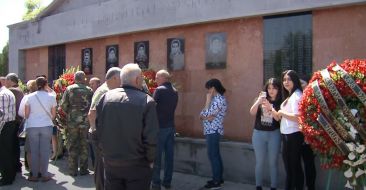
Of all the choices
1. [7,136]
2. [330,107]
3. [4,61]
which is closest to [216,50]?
[330,107]

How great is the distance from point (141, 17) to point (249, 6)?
295 centimetres

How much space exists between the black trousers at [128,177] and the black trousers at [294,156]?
2.14m

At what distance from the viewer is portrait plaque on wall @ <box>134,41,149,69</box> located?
9742 millimetres

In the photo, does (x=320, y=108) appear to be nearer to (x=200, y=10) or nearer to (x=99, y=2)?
(x=200, y=10)

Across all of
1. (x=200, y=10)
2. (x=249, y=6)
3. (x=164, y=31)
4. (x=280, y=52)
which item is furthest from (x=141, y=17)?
(x=280, y=52)

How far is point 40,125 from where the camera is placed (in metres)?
7.55

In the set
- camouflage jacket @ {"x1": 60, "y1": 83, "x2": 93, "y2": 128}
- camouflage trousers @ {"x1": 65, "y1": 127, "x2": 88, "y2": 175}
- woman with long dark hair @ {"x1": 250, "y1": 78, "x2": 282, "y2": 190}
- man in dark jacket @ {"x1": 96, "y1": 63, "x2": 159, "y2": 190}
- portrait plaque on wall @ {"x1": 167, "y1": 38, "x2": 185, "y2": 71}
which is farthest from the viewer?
portrait plaque on wall @ {"x1": 167, "y1": 38, "x2": 185, "y2": 71}

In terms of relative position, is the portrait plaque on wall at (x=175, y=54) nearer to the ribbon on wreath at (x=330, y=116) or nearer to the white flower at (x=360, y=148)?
the ribbon on wreath at (x=330, y=116)

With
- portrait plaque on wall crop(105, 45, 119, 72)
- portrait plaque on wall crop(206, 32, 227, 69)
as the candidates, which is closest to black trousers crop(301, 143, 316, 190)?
portrait plaque on wall crop(206, 32, 227, 69)

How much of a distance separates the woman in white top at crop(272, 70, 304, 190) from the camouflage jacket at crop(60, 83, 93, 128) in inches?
141

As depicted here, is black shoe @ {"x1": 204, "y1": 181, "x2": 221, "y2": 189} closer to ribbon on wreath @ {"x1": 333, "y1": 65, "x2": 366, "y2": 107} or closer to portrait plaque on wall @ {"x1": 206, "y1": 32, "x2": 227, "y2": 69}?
portrait plaque on wall @ {"x1": 206, "y1": 32, "x2": 227, "y2": 69}

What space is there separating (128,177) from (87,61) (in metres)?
7.27

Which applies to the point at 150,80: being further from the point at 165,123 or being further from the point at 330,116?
the point at 330,116

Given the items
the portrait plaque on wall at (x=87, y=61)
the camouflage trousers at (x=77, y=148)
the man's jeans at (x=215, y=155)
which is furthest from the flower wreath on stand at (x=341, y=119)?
the portrait plaque on wall at (x=87, y=61)
